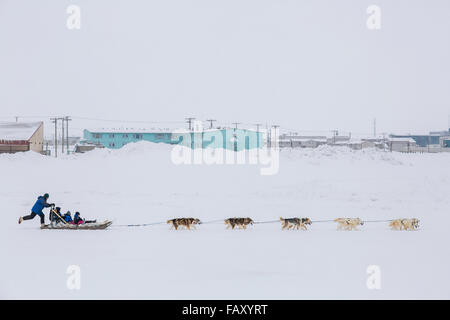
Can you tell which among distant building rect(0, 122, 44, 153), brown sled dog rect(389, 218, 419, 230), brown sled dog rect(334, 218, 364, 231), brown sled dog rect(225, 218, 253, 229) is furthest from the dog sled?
distant building rect(0, 122, 44, 153)

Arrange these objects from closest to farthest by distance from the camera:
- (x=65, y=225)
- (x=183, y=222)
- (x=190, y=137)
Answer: (x=65, y=225) → (x=183, y=222) → (x=190, y=137)

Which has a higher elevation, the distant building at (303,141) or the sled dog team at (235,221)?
the distant building at (303,141)

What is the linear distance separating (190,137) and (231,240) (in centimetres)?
4324

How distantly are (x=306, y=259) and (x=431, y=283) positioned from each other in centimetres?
251

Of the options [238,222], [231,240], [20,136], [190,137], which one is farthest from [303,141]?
[231,240]

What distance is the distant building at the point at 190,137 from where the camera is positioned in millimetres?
51531

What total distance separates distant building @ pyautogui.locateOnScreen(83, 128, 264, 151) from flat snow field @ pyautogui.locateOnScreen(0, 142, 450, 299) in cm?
2440

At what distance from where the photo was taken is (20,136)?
42.7 m

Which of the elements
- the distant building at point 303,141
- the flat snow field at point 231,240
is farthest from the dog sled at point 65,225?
the distant building at point 303,141

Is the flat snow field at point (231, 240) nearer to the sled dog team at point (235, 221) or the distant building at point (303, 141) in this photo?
the sled dog team at point (235, 221)

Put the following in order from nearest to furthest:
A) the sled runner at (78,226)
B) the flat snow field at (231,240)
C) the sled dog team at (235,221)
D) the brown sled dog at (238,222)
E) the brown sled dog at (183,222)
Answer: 1. the flat snow field at (231,240)
2. the sled runner at (78,226)
3. the sled dog team at (235,221)
4. the brown sled dog at (183,222)
5. the brown sled dog at (238,222)

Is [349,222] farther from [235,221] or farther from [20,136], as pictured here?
[20,136]

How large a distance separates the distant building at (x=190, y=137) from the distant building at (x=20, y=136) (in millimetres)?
16237

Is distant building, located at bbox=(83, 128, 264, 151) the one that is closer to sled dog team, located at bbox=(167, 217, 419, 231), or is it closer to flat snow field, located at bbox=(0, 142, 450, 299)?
flat snow field, located at bbox=(0, 142, 450, 299)
